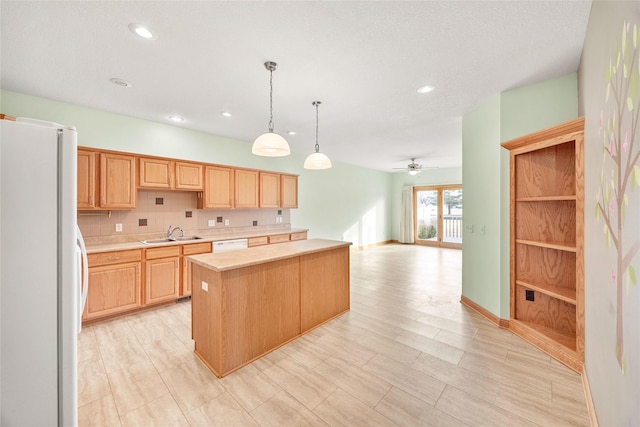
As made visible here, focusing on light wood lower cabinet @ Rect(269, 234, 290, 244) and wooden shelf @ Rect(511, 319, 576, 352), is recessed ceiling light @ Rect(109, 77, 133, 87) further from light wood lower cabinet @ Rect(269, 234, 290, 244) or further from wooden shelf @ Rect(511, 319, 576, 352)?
wooden shelf @ Rect(511, 319, 576, 352)

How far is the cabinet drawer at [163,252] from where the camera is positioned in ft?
11.4

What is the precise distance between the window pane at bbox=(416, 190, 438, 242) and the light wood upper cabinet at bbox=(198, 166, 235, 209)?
281 inches

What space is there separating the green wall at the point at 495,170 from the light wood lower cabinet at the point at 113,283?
448 cm

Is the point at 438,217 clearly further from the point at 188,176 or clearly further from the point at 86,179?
the point at 86,179

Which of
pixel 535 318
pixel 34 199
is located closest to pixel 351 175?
pixel 535 318

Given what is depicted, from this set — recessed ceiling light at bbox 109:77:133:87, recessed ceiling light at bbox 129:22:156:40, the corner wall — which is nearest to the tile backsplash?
recessed ceiling light at bbox 109:77:133:87

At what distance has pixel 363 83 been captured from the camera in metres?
2.84

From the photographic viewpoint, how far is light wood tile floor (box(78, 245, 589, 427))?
1.72 meters

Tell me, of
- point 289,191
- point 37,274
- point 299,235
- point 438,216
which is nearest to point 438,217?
point 438,216

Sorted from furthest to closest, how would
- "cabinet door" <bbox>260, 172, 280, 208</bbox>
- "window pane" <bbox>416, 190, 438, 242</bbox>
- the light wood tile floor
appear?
"window pane" <bbox>416, 190, 438, 242</bbox>, "cabinet door" <bbox>260, 172, 280, 208</bbox>, the light wood tile floor

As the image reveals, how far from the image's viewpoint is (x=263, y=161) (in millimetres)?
5551

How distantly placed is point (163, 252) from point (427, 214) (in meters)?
8.35

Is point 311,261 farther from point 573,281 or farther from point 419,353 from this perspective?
point 573,281

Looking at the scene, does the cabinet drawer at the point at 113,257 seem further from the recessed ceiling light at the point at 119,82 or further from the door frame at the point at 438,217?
the door frame at the point at 438,217
